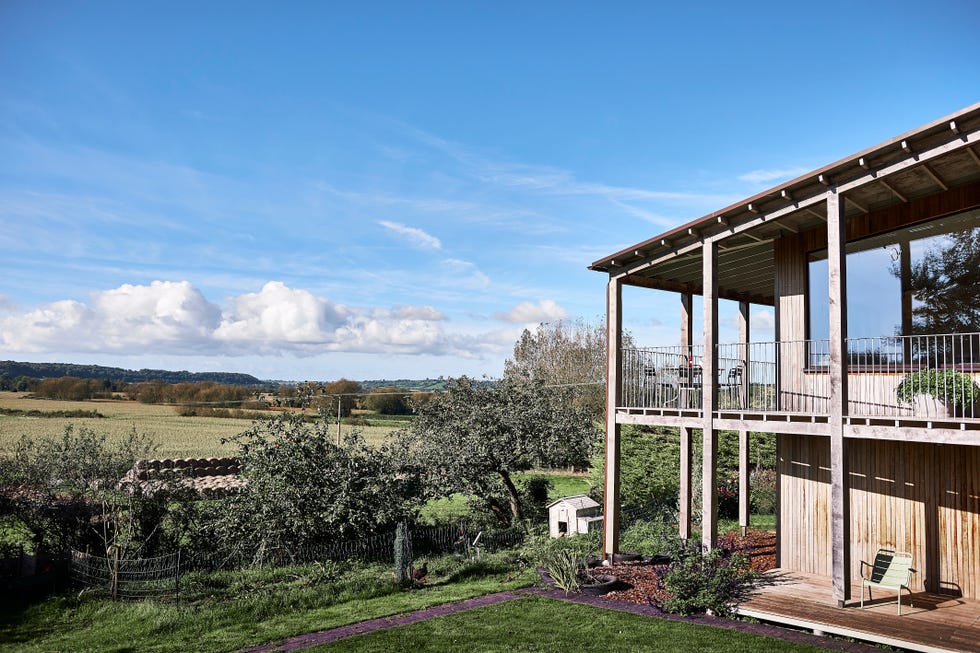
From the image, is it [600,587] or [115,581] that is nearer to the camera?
[600,587]

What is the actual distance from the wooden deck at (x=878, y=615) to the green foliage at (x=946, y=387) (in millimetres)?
2649

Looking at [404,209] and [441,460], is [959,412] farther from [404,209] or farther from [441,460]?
[404,209]

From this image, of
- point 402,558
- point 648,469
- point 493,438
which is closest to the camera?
point 402,558

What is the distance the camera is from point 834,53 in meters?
17.8

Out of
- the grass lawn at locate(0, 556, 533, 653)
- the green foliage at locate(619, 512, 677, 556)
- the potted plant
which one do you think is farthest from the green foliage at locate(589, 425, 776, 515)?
the potted plant

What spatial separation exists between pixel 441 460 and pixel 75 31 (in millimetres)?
12509

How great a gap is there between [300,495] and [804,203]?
35.5ft

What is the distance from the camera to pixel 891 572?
334 inches

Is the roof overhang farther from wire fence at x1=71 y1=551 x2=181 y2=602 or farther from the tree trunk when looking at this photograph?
wire fence at x1=71 y1=551 x2=181 y2=602

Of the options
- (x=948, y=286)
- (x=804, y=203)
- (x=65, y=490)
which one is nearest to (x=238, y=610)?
(x=65, y=490)

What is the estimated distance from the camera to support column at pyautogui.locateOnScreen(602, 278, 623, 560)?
12.2 metres

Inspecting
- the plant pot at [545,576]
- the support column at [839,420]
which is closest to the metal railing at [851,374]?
the support column at [839,420]

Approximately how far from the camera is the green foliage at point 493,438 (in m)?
16.7

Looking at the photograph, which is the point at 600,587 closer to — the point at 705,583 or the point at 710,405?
the point at 705,583
